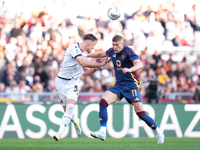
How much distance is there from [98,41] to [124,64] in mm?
7271

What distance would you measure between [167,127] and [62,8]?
730 cm

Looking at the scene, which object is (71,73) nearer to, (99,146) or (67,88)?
(67,88)

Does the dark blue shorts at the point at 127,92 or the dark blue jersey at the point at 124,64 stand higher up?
the dark blue jersey at the point at 124,64

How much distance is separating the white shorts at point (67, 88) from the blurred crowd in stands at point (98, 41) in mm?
3733

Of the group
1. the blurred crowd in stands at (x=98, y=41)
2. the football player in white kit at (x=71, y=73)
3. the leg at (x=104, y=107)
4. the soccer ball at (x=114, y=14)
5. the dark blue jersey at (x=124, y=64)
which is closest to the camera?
the leg at (x=104, y=107)

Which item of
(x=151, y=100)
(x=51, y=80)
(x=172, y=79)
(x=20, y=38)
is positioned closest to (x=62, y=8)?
(x=20, y=38)

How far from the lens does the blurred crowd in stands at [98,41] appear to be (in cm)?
1288

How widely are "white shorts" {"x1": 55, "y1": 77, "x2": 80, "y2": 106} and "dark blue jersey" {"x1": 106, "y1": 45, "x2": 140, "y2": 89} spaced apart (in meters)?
0.90

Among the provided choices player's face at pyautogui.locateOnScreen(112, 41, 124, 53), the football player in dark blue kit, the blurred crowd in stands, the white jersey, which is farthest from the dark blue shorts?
the blurred crowd in stands

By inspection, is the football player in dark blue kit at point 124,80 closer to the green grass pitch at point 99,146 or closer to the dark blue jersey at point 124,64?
the dark blue jersey at point 124,64

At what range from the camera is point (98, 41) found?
48.3 ft

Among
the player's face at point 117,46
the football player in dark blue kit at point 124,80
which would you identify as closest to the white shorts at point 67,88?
the football player in dark blue kit at point 124,80

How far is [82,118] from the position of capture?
10.9 meters

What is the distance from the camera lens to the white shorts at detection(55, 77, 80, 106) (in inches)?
304
